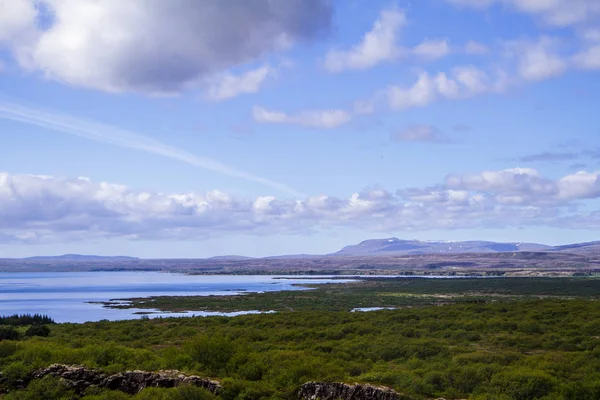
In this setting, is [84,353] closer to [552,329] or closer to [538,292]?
[552,329]

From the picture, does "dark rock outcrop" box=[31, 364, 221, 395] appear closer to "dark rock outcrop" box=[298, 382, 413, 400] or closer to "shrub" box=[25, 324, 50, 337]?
"dark rock outcrop" box=[298, 382, 413, 400]

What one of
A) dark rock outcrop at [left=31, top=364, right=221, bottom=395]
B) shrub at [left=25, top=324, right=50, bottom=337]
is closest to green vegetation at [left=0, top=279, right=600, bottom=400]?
dark rock outcrop at [left=31, top=364, right=221, bottom=395]

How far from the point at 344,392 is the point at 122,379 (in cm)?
823

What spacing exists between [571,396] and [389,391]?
6.49 m

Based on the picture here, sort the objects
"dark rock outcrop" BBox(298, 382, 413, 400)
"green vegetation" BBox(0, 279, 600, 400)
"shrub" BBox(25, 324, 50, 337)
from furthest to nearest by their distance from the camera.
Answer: "shrub" BBox(25, 324, 50, 337)
"green vegetation" BBox(0, 279, 600, 400)
"dark rock outcrop" BBox(298, 382, 413, 400)

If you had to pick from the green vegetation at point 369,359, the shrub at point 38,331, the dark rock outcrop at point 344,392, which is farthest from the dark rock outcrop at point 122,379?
the shrub at point 38,331

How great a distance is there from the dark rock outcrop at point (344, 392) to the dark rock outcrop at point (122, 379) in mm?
3148

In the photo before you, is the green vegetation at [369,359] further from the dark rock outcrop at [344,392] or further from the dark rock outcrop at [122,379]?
the dark rock outcrop at [344,392]

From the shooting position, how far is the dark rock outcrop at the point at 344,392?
1828 centimetres

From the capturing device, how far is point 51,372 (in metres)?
21.1

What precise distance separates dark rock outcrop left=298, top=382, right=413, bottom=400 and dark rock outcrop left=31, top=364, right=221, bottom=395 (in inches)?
124

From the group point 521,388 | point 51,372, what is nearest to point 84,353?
point 51,372

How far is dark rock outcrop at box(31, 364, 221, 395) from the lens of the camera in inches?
775

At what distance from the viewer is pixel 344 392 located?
18.6 m
